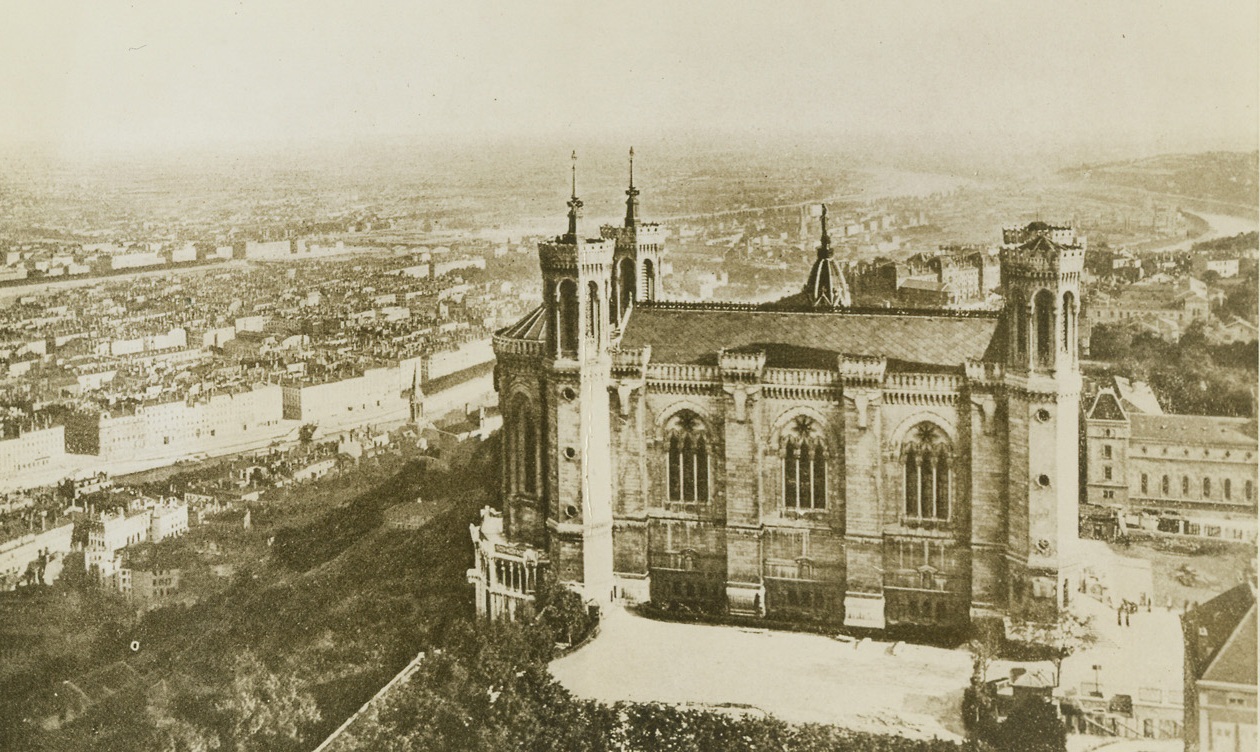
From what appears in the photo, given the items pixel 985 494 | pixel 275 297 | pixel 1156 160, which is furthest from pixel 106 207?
pixel 1156 160

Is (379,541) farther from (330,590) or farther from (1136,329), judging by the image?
(1136,329)

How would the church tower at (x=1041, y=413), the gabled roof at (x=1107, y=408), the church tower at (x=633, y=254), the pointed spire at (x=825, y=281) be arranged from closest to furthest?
the church tower at (x=1041, y=413), the gabled roof at (x=1107, y=408), the church tower at (x=633, y=254), the pointed spire at (x=825, y=281)

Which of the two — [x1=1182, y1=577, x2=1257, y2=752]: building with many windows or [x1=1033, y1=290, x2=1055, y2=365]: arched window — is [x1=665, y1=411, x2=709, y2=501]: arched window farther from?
[x1=1182, y1=577, x2=1257, y2=752]: building with many windows

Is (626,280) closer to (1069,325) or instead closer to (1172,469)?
(1069,325)

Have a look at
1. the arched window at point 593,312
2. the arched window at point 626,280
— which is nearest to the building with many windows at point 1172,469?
the arched window at point 593,312

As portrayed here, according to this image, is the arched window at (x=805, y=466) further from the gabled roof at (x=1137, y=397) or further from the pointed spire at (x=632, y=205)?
the pointed spire at (x=632, y=205)

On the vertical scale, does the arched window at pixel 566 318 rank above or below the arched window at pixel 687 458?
above
